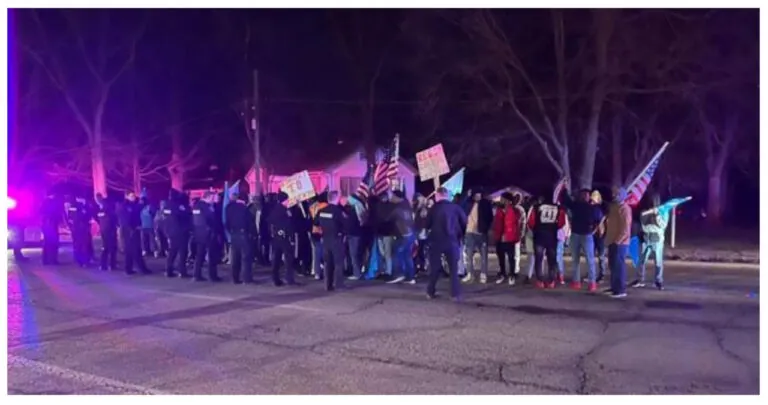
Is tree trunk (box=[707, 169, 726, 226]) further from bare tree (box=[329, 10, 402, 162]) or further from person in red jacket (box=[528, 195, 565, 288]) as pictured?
person in red jacket (box=[528, 195, 565, 288])

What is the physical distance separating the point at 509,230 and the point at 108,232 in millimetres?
7914

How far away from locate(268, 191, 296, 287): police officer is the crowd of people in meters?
0.02

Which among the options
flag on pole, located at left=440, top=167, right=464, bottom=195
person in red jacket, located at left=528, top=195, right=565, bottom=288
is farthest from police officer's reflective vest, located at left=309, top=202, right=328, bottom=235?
person in red jacket, located at left=528, top=195, right=565, bottom=288

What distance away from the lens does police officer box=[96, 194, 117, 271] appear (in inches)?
619

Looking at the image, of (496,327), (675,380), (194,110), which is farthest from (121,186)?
(675,380)

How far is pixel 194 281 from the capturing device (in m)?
13.8

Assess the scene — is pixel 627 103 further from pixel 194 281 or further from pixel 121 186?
pixel 121 186

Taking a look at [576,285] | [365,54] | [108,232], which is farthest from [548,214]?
[365,54]

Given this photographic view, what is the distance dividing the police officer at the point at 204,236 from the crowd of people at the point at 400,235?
0.02 m

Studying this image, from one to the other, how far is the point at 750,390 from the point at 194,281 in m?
9.52

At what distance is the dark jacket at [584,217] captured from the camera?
40.0ft

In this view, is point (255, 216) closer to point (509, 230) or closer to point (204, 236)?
point (204, 236)

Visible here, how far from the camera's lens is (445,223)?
11.4m

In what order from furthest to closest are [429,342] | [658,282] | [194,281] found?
1. [194,281]
2. [658,282]
3. [429,342]
